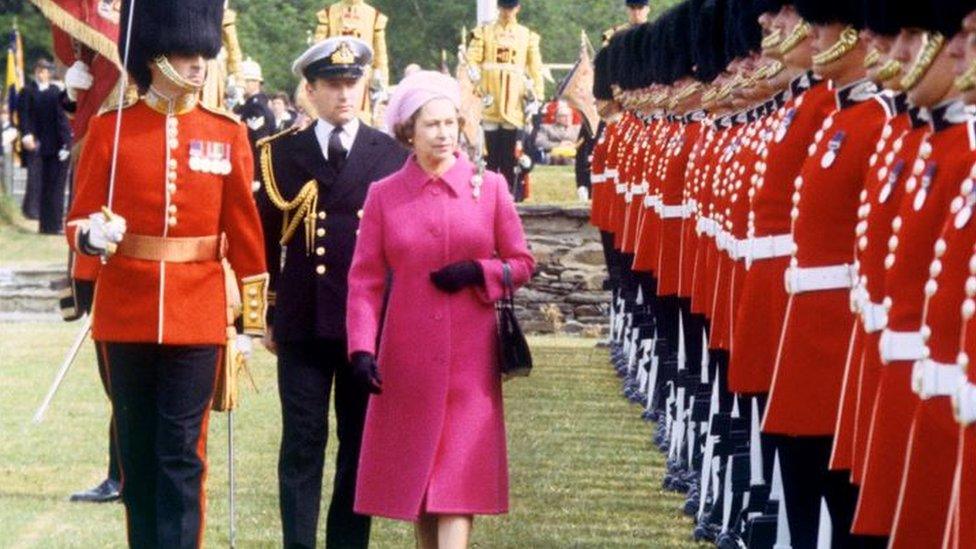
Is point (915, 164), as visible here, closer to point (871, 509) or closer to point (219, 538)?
point (871, 509)

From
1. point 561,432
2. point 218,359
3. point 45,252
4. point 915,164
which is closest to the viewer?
Result: point 915,164

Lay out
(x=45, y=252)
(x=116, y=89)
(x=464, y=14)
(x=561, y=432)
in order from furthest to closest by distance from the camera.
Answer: (x=464, y=14)
(x=45, y=252)
(x=561, y=432)
(x=116, y=89)

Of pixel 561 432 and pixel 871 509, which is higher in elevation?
pixel 871 509

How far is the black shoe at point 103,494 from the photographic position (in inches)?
458

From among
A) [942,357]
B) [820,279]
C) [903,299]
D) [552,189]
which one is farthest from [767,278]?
[552,189]

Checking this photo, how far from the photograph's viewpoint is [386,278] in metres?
8.54

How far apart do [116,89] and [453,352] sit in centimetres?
350

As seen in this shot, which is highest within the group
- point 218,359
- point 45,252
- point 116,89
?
point 116,89

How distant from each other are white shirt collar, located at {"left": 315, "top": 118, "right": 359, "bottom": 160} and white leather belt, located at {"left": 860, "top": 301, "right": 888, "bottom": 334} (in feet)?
10.8

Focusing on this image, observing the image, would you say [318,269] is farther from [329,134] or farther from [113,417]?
[113,417]

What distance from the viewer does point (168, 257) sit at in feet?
29.3

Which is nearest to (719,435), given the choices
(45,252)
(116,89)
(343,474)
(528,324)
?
(343,474)

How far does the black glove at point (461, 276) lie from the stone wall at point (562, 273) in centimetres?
1358

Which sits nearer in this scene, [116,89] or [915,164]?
[915,164]
